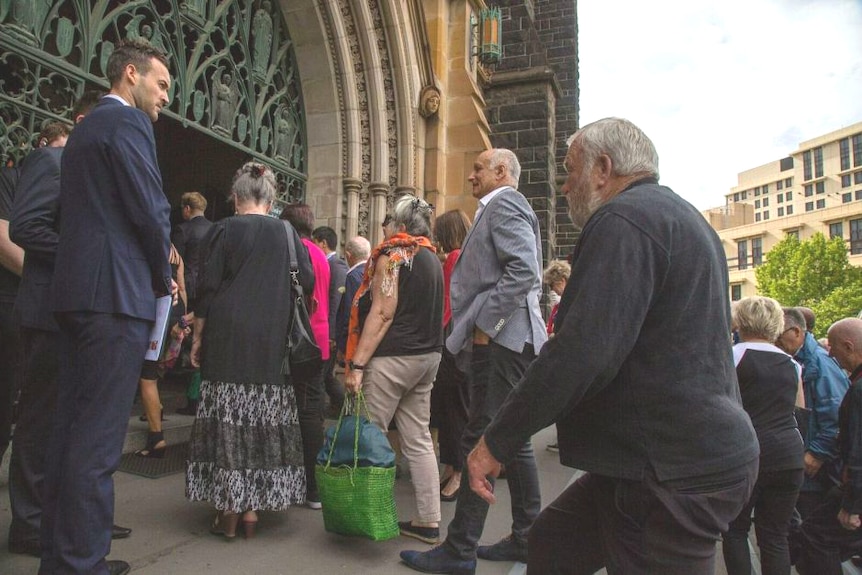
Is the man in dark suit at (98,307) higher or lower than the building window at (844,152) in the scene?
lower

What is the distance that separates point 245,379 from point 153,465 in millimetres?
1708

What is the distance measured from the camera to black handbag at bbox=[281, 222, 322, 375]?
3.23 meters

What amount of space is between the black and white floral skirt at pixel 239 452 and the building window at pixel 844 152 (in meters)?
93.7

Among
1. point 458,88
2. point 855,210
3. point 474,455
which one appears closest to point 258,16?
point 458,88

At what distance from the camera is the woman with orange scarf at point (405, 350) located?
3166mm

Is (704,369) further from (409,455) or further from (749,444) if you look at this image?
(409,455)

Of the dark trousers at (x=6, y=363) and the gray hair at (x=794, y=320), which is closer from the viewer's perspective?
the dark trousers at (x=6, y=363)

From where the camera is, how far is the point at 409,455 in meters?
3.22

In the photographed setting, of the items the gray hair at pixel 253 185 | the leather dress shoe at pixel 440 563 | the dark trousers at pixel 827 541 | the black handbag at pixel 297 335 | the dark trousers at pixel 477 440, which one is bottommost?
the dark trousers at pixel 827 541

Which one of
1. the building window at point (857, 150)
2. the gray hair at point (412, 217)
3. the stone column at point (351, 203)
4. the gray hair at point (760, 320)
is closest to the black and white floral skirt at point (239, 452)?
the gray hair at point (412, 217)

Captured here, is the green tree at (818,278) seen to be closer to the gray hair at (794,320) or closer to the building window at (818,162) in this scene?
the building window at (818,162)

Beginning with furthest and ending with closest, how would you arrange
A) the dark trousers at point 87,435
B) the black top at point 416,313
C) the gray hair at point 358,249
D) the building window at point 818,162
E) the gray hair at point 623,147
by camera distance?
the building window at point 818,162 < the gray hair at point 358,249 < the black top at point 416,313 < the dark trousers at point 87,435 < the gray hair at point 623,147

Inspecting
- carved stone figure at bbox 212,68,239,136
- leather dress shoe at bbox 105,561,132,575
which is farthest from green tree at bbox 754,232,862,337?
leather dress shoe at bbox 105,561,132,575

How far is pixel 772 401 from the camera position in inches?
117
